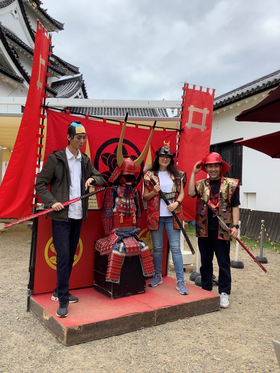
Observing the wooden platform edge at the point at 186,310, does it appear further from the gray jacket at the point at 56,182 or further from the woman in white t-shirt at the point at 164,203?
the gray jacket at the point at 56,182

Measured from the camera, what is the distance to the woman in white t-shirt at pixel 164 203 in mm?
3834

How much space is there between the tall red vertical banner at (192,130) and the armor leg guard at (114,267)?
1463mm

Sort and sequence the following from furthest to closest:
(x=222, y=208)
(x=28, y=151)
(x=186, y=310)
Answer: (x=222, y=208)
(x=186, y=310)
(x=28, y=151)

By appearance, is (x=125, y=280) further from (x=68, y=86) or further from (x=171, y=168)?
(x=68, y=86)

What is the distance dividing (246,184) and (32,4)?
1429 centimetres

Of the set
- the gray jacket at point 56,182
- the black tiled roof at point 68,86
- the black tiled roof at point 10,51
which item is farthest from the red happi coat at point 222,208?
the black tiled roof at point 68,86

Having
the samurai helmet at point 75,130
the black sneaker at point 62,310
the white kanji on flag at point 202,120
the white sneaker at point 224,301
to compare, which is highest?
the white kanji on flag at point 202,120

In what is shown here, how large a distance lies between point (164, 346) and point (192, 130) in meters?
2.99

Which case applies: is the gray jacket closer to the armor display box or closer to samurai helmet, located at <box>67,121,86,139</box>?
samurai helmet, located at <box>67,121,86,139</box>

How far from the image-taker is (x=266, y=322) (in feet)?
11.5

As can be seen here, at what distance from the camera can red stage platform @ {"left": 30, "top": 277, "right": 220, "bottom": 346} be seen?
2.87m

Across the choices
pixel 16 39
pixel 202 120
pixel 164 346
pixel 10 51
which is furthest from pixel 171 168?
pixel 16 39

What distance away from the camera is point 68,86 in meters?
17.5

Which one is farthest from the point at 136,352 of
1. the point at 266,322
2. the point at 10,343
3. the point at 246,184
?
the point at 246,184
